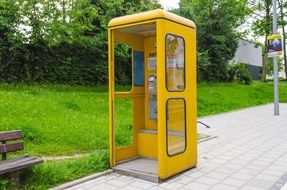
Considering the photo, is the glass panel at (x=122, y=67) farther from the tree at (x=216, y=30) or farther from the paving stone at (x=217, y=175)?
the paving stone at (x=217, y=175)

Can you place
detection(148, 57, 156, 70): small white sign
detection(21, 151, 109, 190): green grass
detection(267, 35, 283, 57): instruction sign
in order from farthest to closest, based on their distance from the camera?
detection(267, 35, 283, 57): instruction sign → detection(148, 57, 156, 70): small white sign → detection(21, 151, 109, 190): green grass

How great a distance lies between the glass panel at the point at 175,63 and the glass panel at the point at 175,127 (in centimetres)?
24

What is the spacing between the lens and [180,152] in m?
5.71

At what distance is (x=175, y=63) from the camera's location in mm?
5699

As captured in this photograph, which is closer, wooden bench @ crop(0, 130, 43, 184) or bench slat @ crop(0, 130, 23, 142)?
wooden bench @ crop(0, 130, 43, 184)

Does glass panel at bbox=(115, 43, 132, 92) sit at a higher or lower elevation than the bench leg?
higher

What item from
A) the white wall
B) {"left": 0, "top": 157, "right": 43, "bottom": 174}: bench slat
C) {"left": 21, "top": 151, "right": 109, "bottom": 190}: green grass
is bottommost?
{"left": 21, "top": 151, "right": 109, "bottom": 190}: green grass

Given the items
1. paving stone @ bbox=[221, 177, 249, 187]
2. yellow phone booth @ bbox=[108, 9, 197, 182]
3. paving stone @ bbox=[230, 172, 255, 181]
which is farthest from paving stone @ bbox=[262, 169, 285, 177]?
Result: yellow phone booth @ bbox=[108, 9, 197, 182]

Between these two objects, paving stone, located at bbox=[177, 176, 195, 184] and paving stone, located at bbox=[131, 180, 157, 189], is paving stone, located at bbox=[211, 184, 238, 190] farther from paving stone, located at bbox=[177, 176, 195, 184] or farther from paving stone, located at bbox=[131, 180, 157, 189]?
paving stone, located at bbox=[131, 180, 157, 189]

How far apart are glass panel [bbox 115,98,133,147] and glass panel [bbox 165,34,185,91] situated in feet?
6.86

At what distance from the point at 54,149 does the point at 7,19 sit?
8.94 m

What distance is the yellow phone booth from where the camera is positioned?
17.3 feet

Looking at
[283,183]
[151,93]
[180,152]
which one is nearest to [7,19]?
[151,93]

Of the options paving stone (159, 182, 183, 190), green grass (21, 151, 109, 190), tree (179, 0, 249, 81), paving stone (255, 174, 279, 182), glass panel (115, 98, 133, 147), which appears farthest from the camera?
tree (179, 0, 249, 81)
